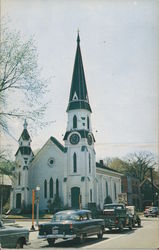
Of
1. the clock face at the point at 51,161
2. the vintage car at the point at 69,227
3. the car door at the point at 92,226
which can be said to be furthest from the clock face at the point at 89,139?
the vintage car at the point at 69,227

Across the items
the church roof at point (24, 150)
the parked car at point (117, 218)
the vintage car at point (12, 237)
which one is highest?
the church roof at point (24, 150)

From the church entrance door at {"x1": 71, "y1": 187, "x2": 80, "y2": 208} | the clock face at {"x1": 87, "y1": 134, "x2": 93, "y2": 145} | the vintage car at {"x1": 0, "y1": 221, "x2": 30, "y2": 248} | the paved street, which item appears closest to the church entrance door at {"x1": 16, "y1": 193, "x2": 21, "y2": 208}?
the church entrance door at {"x1": 71, "y1": 187, "x2": 80, "y2": 208}

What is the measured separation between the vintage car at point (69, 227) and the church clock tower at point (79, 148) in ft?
78.7

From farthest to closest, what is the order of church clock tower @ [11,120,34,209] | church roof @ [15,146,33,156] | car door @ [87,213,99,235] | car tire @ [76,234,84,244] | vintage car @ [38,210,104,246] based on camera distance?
church roof @ [15,146,33,156], church clock tower @ [11,120,34,209], car door @ [87,213,99,235], car tire @ [76,234,84,244], vintage car @ [38,210,104,246]

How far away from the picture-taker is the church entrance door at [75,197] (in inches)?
1324

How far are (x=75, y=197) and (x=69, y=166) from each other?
3593 mm

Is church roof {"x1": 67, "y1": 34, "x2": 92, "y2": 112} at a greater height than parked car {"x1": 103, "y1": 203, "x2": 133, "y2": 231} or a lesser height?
greater

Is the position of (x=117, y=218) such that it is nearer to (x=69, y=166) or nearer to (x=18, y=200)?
(x=69, y=166)

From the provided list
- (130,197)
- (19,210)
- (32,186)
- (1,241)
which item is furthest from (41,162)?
(1,241)

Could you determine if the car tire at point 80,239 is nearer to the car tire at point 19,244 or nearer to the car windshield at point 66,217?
the car windshield at point 66,217

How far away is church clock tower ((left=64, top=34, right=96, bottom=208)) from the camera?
34.2 meters

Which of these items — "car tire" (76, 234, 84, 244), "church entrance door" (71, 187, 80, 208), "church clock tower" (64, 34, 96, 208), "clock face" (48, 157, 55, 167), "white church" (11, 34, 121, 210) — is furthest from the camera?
"clock face" (48, 157, 55, 167)

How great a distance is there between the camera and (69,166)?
116 feet

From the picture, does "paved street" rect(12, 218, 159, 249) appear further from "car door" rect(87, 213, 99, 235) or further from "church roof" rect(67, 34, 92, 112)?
"church roof" rect(67, 34, 92, 112)
